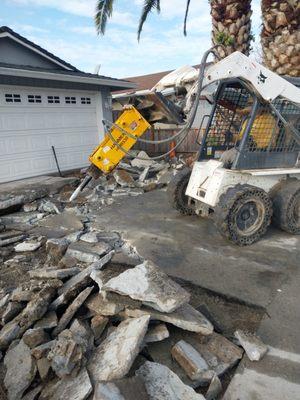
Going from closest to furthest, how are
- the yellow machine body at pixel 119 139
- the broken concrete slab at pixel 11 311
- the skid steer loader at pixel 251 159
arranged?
the broken concrete slab at pixel 11 311 → the skid steer loader at pixel 251 159 → the yellow machine body at pixel 119 139

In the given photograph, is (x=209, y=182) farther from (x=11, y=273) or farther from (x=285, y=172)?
(x=11, y=273)

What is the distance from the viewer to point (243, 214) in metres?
4.52

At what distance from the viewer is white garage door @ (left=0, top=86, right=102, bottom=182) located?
351 inches

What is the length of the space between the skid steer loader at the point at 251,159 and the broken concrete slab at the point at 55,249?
7.34 feet

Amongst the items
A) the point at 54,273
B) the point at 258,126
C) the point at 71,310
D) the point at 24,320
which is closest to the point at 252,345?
the point at 71,310

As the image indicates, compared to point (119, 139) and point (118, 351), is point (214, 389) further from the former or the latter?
point (119, 139)

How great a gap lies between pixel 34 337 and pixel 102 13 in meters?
10.8

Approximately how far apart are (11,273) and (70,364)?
2183mm

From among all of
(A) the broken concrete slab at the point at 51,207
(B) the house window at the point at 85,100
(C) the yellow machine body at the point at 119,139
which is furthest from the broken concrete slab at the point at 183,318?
(B) the house window at the point at 85,100

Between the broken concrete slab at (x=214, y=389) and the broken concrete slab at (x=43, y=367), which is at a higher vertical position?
the broken concrete slab at (x=43, y=367)

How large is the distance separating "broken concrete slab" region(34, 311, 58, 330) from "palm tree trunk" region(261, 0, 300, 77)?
725 cm

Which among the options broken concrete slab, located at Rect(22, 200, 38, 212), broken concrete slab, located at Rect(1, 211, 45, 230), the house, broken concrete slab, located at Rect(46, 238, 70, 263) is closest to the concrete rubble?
broken concrete slab, located at Rect(46, 238, 70, 263)

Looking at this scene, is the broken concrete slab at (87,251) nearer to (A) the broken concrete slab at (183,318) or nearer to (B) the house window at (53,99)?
(A) the broken concrete slab at (183,318)

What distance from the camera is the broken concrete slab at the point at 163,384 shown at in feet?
6.98
